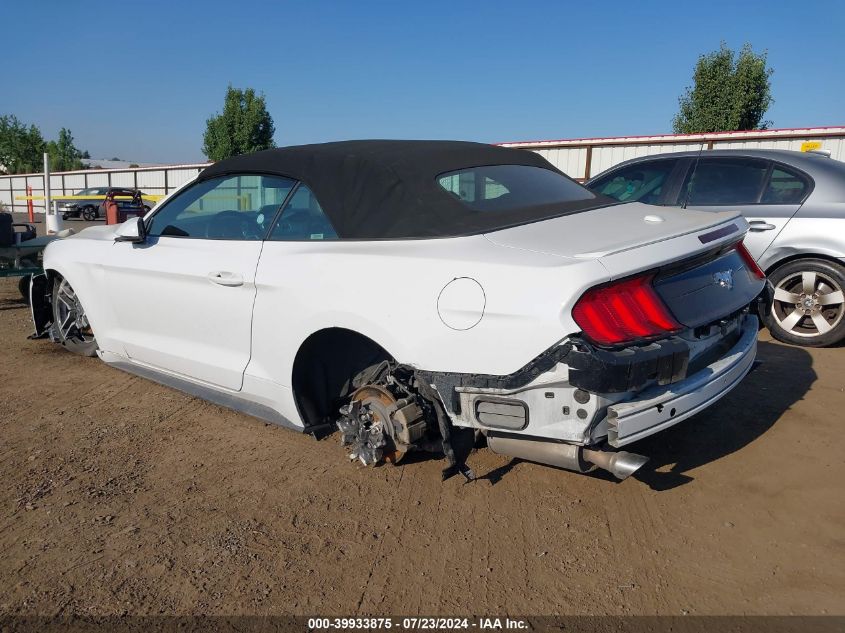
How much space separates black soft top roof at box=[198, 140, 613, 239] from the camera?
9.89 ft

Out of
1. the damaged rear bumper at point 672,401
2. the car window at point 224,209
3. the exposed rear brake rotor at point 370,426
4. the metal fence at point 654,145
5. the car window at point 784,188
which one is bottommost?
the exposed rear brake rotor at point 370,426

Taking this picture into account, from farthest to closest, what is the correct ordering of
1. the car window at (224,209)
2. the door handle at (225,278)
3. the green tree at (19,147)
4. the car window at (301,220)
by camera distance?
the green tree at (19,147)
the car window at (224,209)
the door handle at (225,278)
the car window at (301,220)

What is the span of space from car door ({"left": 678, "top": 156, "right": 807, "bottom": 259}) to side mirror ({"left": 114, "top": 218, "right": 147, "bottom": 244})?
4.61m

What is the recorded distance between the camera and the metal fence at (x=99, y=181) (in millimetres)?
29891

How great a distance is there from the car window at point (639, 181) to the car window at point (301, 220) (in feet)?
11.8

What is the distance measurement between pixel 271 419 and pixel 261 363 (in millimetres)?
302

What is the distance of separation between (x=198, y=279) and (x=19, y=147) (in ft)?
206

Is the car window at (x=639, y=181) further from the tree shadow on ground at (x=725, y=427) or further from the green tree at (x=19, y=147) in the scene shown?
the green tree at (x=19, y=147)

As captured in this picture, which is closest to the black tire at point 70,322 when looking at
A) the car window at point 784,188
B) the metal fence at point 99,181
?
the car window at point 784,188

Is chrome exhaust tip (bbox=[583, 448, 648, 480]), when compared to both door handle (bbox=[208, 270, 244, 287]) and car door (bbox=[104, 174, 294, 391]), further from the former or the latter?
door handle (bbox=[208, 270, 244, 287])

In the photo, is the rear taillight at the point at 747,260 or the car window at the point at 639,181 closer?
the rear taillight at the point at 747,260

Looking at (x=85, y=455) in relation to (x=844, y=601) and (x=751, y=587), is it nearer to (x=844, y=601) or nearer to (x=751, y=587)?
(x=751, y=587)

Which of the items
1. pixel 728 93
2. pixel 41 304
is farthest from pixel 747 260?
pixel 728 93

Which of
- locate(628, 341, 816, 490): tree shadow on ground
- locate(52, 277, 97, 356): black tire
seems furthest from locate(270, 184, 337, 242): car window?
locate(52, 277, 97, 356): black tire
